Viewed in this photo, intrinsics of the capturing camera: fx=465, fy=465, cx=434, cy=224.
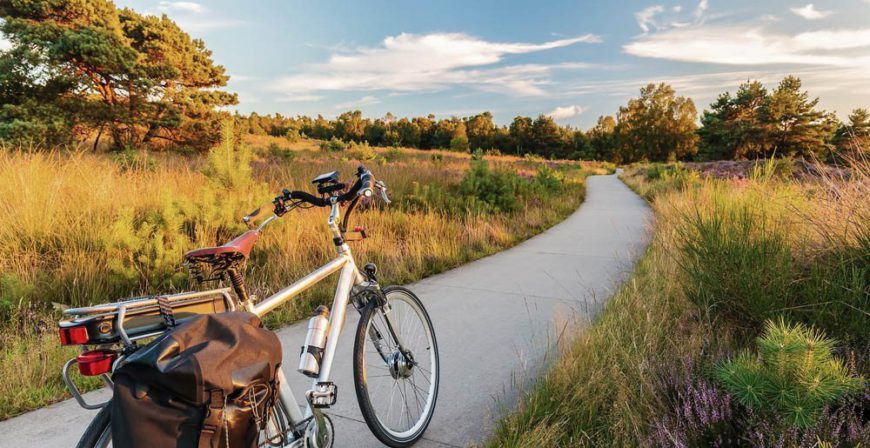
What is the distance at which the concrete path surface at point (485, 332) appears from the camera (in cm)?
275

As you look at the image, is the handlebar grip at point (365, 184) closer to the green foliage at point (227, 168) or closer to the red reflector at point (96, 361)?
the red reflector at point (96, 361)

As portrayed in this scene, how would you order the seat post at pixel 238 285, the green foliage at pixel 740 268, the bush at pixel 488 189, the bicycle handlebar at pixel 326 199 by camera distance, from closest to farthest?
the seat post at pixel 238 285, the bicycle handlebar at pixel 326 199, the green foliage at pixel 740 268, the bush at pixel 488 189

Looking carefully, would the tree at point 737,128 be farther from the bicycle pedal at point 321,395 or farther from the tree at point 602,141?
the bicycle pedal at point 321,395

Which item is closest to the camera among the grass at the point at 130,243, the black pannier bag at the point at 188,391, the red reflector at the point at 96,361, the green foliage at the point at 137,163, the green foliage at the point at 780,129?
the black pannier bag at the point at 188,391

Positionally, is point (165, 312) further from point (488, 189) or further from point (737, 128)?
point (737, 128)

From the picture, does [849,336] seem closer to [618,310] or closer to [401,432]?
[618,310]

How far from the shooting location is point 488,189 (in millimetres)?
10984

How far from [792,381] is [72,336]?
9.13ft

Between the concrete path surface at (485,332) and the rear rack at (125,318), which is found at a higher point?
the rear rack at (125,318)

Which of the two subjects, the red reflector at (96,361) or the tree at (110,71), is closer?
the red reflector at (96,361)

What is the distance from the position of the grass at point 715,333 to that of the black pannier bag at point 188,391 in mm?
1506

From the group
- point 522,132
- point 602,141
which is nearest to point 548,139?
point 522,132

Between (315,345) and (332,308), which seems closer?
(315,345)

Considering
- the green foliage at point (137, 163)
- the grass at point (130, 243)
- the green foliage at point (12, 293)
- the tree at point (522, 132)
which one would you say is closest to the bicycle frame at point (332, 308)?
the grass at point (130, 243)
